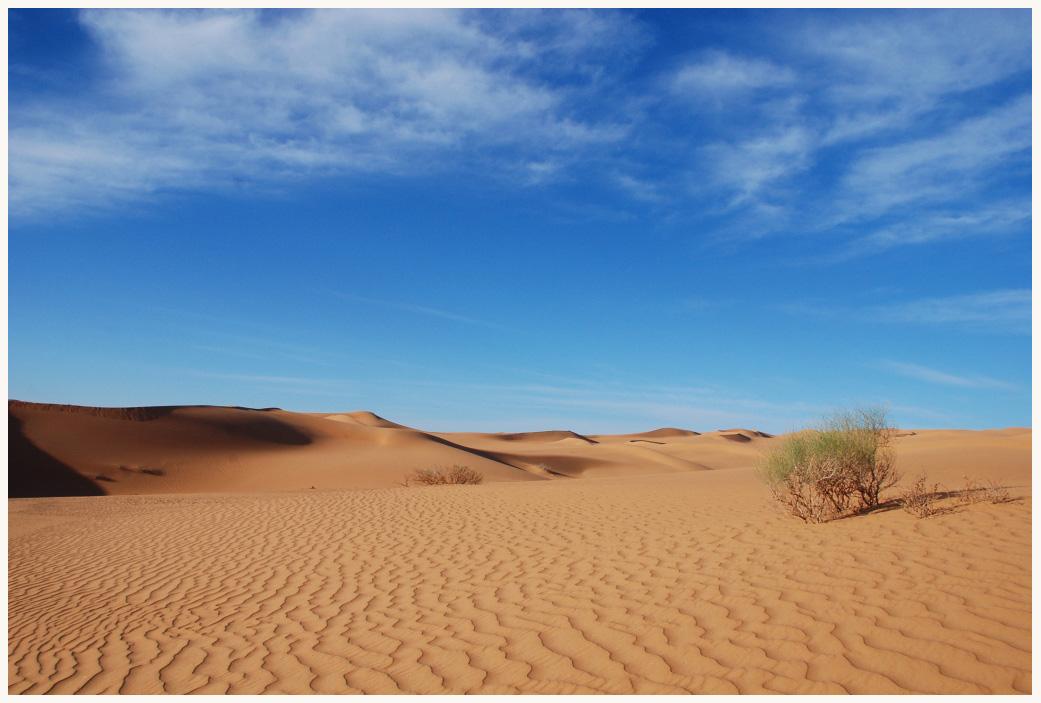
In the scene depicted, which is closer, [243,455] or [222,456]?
[222,456]

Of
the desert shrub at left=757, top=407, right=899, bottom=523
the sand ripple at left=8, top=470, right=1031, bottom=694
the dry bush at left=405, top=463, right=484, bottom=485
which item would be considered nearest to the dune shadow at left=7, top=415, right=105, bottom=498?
the dry bush at left=405, top=463, right=484, bottom=485

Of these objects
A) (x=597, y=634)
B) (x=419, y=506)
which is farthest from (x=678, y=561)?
(x=419, y=506)

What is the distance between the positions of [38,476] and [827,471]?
33190 mm

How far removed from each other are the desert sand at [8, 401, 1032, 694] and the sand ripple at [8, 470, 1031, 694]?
3 cm

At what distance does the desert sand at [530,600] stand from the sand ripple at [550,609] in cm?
3

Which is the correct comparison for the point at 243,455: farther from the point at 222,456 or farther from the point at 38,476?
the point at 38,476

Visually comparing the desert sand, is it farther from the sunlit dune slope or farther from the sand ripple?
the sunlit dune slope

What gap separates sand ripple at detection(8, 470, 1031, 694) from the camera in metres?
4.18

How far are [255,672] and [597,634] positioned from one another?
260 centimetres

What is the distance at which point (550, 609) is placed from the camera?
5.68 metres

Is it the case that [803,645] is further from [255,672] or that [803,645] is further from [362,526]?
[362,526]

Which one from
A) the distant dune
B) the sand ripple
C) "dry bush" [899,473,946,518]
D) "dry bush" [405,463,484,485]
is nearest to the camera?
the sand ripple

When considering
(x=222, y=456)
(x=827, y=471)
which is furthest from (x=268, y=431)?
(x=827, y=471)

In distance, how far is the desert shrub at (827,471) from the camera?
8984 millimetres
